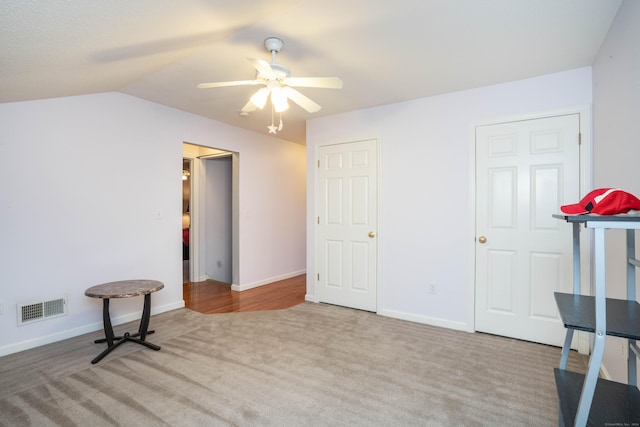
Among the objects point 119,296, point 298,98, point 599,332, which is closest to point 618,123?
point 599,332

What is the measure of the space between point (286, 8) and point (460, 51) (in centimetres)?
140

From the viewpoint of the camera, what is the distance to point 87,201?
311 cm

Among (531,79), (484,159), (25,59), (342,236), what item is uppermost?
(531,79)

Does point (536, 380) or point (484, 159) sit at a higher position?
point (484, 159)

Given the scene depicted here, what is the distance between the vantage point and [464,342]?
2.95 meters

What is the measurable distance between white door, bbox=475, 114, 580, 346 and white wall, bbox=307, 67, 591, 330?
0.14m

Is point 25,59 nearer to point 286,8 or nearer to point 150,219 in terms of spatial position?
point 286,8

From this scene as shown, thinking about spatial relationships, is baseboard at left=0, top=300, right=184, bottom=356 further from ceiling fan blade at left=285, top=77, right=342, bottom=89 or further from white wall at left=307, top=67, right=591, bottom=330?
ceiling fan blade at left=285, top=77, right=342, bottom=89

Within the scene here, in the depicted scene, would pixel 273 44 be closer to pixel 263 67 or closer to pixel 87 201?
pixel 263 67

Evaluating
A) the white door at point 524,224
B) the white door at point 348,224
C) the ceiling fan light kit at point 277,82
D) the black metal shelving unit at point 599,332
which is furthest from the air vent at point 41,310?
the white door at point 524,224

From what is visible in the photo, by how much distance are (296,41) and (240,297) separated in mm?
3370

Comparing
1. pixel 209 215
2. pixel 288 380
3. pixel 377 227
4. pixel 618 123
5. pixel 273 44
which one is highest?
pixel 273 44

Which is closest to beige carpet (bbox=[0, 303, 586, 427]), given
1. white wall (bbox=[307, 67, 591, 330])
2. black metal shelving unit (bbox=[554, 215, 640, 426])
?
white wall (bbox=[307, 67, 591, 330])

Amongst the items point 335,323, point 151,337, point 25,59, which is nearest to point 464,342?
point 335,323
